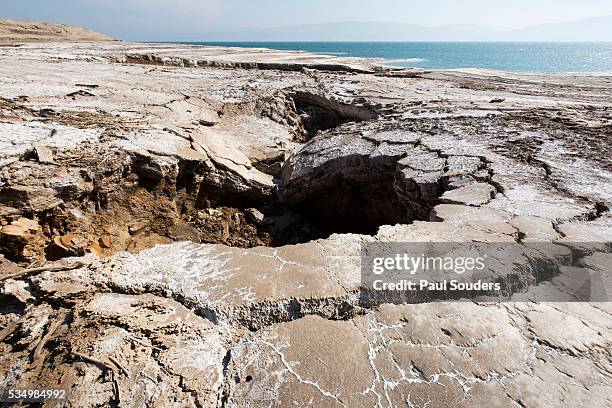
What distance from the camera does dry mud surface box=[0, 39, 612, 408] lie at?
1264 mm

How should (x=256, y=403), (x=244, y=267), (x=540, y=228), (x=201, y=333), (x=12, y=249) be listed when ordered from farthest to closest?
(x=12, y=249)
(x=540, y=228)
(x=244, y=267)
(x=201, y=333)
(x=256, y=403)

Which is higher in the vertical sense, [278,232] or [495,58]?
[495,58]

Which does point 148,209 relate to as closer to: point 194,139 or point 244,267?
point 194,139

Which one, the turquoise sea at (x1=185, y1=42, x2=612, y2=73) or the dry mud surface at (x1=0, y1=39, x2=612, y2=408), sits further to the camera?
the turquoise sea at (x1=185, y1=42, x2=612, y2=73)

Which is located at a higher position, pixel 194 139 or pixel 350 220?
pixel 194 139

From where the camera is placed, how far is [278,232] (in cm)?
377

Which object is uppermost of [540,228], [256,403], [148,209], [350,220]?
[540,228]

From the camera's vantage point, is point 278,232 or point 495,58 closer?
point 278,232

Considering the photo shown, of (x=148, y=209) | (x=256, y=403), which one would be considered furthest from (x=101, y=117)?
(x=256, y=403)

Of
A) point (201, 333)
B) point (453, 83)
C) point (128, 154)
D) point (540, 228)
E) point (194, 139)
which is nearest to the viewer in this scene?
point (201, 333)

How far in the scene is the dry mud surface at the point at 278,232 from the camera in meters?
1.26

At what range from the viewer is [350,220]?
3951mm

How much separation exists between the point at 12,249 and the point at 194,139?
5.98 feet

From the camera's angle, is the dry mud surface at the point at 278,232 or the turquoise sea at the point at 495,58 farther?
the turquoise sea at the point at 495,58
